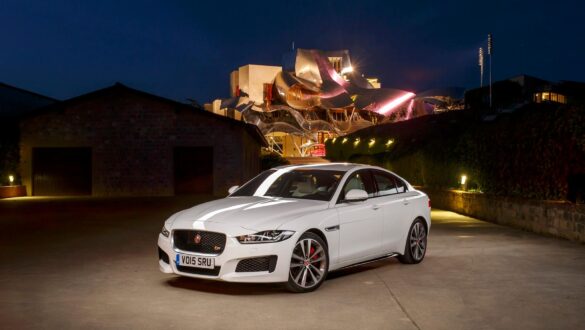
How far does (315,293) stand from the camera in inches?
305

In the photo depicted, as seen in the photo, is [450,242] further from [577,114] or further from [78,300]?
[78,300]

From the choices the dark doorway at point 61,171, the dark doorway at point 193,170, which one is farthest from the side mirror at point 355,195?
the dark doorway at point 61,171

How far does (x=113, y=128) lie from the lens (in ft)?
108

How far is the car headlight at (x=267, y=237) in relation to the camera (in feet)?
24.3

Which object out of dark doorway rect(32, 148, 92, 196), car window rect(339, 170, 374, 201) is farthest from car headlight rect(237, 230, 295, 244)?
dark doorway rect(32, 148, 92, 196)

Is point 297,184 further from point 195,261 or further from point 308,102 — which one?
point 308,102

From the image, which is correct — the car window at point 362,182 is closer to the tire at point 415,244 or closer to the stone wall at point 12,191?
the tire at point 415,244

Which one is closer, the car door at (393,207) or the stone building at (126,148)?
the car door at (393,207)

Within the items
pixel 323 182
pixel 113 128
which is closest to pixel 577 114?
pixel 323 182

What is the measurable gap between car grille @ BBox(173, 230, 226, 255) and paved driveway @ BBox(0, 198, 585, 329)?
1.70ft

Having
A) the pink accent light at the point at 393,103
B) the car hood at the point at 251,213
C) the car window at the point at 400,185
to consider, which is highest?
the pink accent light at the point at 393,103

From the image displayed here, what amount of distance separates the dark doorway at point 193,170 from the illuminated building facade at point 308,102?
222 ft

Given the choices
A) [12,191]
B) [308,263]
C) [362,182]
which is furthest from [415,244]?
[12,191]

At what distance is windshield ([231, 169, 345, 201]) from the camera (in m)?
9.03
